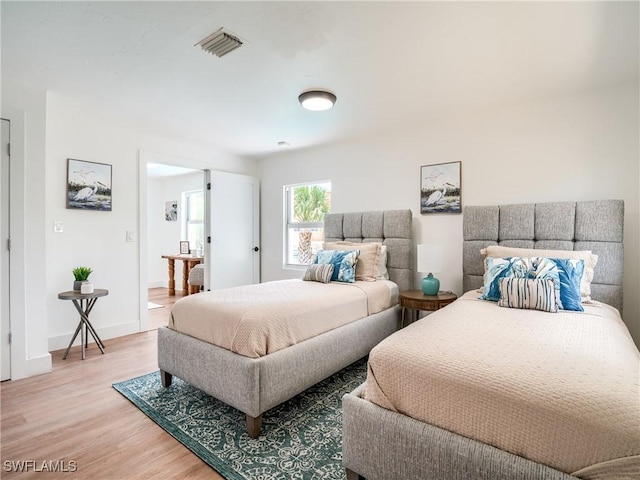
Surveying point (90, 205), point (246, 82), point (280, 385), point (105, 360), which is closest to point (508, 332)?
point (280, 385)

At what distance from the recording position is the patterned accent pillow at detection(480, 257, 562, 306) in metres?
2.16

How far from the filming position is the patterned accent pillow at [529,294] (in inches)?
80.0

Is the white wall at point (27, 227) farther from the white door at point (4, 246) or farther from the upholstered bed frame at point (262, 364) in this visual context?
the upholstered bed frame at point (262, 364)

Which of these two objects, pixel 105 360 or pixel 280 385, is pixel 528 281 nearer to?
pixel 280 385

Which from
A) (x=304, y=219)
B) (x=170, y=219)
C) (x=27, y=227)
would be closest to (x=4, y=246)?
(x=27, y=227)

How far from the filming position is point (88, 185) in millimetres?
3412

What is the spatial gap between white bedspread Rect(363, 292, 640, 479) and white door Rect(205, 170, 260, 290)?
3441 millimetres

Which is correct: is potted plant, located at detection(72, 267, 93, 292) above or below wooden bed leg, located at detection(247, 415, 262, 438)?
above

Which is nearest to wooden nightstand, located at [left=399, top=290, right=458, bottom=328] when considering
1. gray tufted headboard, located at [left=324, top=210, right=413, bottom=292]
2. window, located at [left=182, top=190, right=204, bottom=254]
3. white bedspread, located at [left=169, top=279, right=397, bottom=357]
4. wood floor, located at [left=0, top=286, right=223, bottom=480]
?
white bedspread, located at [left=169, top=279, right=397, bottom=357]

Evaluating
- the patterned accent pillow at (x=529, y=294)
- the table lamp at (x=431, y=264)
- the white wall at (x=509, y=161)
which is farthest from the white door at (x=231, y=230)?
the patterned accent pillow at (x=529, y=294)

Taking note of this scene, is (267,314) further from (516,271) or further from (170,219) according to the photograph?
(170,219)

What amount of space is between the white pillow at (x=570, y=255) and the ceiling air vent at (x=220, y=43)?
8.16ft

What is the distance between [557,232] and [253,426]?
271cm

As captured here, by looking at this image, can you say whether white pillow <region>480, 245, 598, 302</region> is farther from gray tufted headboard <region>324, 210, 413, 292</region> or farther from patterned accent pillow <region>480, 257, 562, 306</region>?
gray tufted headboard <region>324, 210, 413, 292</region>
